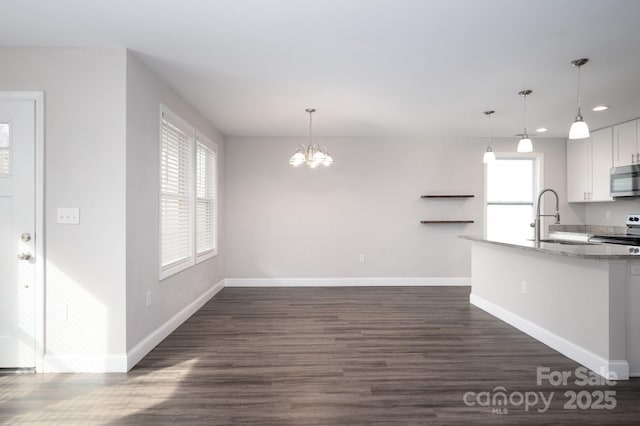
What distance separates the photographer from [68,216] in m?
2.75

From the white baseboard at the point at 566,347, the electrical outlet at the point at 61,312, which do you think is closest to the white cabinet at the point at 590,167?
the white baseboard at the point at 566,347

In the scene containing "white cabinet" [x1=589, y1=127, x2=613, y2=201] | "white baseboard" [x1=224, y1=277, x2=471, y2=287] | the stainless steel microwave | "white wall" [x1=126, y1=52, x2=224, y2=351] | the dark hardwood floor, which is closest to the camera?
the dark hardwood floor

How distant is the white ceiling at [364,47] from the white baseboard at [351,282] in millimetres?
2883

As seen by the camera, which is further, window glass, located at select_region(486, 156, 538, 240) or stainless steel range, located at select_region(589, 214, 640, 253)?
window glass, located at select_region(486, 156, 538, 240)

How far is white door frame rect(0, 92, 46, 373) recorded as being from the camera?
273 cm

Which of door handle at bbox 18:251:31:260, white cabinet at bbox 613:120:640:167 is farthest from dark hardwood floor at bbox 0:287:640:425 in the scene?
white cabinet at bbox 613:120:640:167

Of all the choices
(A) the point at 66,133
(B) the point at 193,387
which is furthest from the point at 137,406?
(A) the point at 66,133

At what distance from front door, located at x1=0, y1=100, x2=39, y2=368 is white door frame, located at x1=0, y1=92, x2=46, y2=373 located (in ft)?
0.10

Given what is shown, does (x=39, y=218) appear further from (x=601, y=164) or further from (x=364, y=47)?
(x=601, y=164)

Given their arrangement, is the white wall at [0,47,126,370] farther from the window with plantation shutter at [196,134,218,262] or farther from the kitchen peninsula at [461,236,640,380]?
the kitchen peninsula at [461,236,640,380]

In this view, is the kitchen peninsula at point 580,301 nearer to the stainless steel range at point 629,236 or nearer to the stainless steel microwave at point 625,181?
the stainless steel range at point 629,236

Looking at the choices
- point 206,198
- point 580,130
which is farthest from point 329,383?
point 206,198

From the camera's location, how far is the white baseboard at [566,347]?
103 inches

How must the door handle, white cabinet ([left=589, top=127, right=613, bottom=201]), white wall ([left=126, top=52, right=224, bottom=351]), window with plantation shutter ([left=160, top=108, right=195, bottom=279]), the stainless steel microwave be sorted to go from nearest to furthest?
the door handle < white wall ([left=126, top=52, right=224, bottom=351]) < window with plantation shutter ([left=160, top=108, right=195, bottom=279]) < the stainless steel microwave < white cabinet ([left=589, top=127, right=613, bottom=201])
